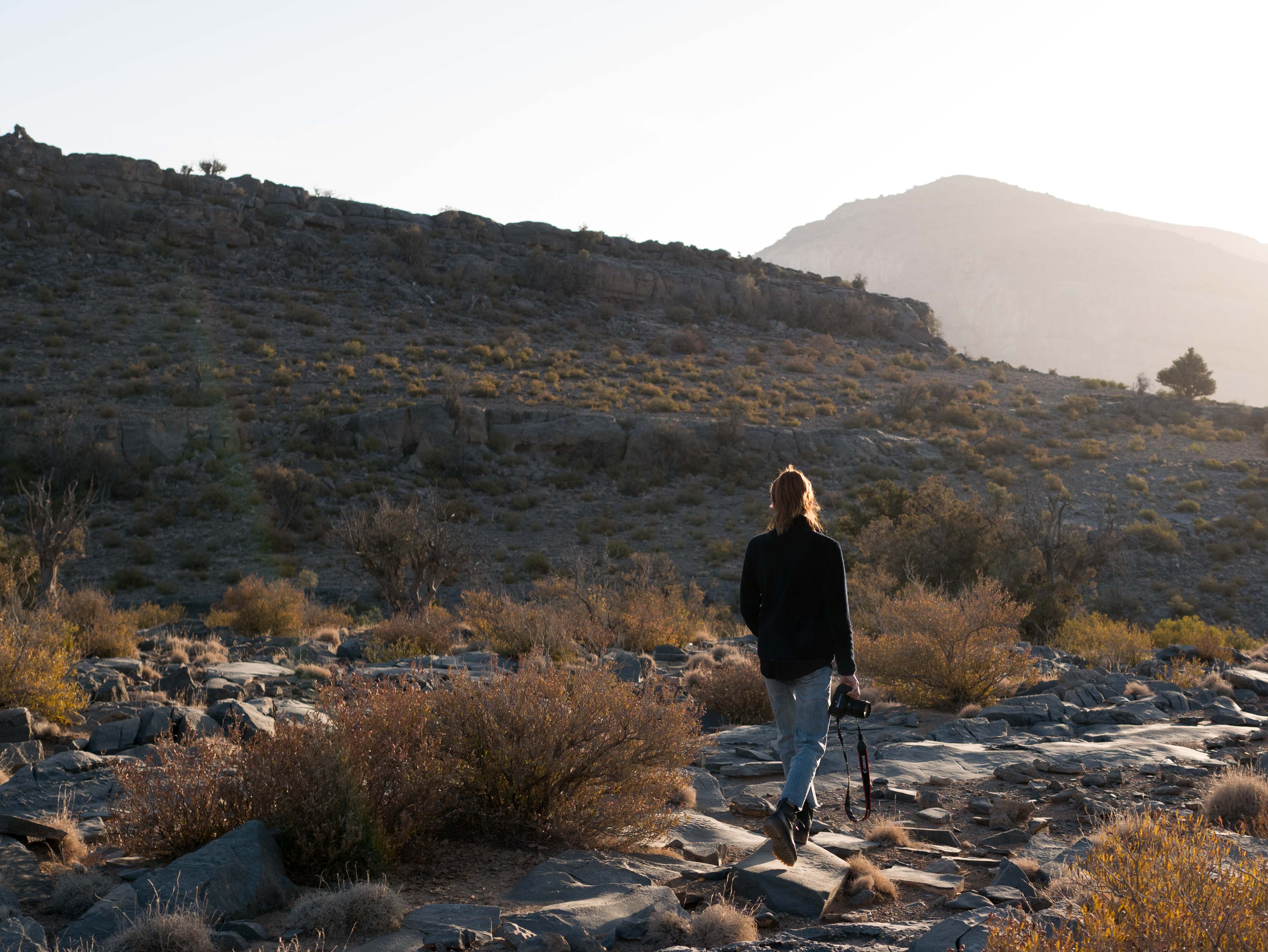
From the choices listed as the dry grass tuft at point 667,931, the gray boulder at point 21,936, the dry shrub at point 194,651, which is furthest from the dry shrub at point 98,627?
the dry grass tuft at point 667,931

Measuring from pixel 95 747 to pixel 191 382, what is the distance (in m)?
25.2

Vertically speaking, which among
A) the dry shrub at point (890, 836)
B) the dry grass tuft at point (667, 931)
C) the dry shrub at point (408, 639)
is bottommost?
the dry shrub at point (408, 639)

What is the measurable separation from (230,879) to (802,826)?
8.97 feet

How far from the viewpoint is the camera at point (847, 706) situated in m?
4.69

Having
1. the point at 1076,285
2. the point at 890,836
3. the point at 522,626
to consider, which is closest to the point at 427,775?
the point at 890,836

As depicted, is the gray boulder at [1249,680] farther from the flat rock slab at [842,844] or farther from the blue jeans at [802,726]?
the blue jeans at [802,726]

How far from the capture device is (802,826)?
469 cm

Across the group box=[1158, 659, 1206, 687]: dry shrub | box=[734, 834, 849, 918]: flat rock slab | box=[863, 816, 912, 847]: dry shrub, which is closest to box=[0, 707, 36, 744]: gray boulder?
box=[734, 834, 849, 918]: flat rock slab

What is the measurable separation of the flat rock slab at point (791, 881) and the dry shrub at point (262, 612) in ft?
40.8

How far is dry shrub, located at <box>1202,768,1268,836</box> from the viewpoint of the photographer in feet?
17.9

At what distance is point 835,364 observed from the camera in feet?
138

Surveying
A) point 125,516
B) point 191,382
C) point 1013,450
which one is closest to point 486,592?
point 125,516

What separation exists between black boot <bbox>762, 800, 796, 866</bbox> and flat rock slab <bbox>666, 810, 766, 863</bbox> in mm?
611

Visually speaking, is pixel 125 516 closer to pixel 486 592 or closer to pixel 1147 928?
pixel 486 592
